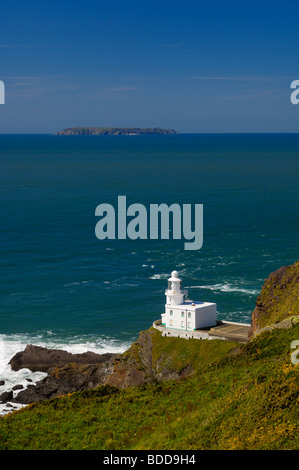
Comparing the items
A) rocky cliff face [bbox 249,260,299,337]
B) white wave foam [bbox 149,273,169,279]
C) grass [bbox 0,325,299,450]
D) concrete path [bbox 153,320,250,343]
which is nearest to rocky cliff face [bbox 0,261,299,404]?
rocky cliff face [bbox 249,260,299,337]

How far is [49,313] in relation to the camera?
82.4m

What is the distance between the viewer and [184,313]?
209 feet

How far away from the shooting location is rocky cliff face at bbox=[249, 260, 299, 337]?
2274 inches

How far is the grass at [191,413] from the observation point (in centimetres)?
3091

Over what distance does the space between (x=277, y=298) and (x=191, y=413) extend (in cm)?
2735

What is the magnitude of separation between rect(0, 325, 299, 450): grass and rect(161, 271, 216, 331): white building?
14586 mm

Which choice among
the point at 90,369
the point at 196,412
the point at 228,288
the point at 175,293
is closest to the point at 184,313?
the point at 175,293

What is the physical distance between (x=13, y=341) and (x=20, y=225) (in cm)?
6147

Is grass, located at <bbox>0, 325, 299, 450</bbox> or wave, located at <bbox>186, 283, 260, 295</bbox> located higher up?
wave, located at <bbox>186, 283, 260, 295</bbox>

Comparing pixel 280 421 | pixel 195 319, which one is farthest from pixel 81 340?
pixel 280 421

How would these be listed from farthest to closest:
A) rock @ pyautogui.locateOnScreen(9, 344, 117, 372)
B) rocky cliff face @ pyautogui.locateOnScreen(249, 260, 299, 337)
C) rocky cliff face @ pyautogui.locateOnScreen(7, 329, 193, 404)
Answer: rock @ pyautogui.locateOnScreen(9, 344, 117, 372) → rocky cliff face @ pyautogui.locateOnScreen(7, 329, 193, 404) → rocky cliff face @ pyautogui.locateOnScreen(249, 260, 299, 337)

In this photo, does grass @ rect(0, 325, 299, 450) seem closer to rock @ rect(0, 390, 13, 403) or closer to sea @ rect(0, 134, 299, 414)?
rock @ rect(0, 390, 13, 403)

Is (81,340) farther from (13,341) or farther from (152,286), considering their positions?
(152,286)

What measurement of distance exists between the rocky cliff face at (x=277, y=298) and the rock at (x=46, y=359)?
1641 cm
